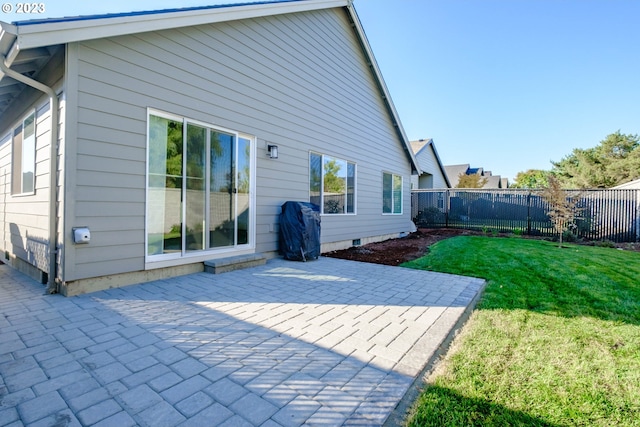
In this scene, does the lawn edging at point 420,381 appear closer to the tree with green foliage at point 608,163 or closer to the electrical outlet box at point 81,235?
the electrical outlet box at point 81,235

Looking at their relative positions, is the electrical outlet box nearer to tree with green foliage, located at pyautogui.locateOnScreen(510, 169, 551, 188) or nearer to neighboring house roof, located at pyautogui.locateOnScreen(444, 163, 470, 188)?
neighboring house roof, located at pyautogui.locateOnScreen(444, 163, 470, 188)

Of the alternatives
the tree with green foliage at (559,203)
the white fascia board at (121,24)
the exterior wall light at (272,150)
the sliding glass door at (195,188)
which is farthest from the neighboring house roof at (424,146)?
the sliding glass door at (195,188)

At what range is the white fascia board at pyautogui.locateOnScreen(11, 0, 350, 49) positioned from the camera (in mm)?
2949

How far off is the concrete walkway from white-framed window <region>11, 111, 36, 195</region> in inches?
65.8

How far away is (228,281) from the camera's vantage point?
4289mm

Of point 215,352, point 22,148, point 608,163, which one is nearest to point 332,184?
point 215,352

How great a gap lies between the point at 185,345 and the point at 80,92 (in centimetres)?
323

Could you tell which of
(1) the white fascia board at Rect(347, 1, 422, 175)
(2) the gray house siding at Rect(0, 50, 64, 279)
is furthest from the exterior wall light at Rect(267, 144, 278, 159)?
(1) the white fascia board at Rect(347, 1, 422, 175)

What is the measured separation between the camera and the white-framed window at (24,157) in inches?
172

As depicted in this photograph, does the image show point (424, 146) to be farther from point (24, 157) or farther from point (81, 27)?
point (24, 157)

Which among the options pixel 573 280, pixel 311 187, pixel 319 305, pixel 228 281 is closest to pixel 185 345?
pixel 319 305

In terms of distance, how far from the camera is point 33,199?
13.9ft

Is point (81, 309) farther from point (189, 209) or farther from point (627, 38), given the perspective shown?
point (627, 38)

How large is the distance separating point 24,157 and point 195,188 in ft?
9.66
